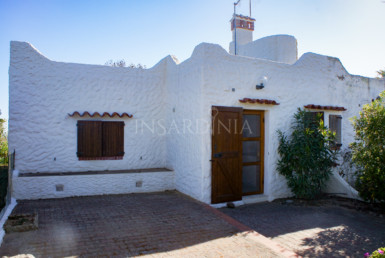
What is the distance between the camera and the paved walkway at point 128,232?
162 inches

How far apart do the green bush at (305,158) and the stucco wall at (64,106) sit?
4.06 metres

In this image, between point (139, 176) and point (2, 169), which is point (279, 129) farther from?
point (2, 169)

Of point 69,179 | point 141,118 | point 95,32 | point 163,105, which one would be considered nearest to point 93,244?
point 69,179

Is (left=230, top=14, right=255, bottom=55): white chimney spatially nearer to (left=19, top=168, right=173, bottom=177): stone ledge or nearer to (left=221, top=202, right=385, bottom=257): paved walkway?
(left=19, top=168, right=173, bottom=177): stone ledge

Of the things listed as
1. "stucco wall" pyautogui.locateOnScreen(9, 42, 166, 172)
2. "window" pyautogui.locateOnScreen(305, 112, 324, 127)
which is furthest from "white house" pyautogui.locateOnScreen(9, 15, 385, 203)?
"window" pyautogui.locateOnScreen(305, 112, 324, 127)

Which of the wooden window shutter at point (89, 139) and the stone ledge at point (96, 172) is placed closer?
the stone ledge at point (96, 172)

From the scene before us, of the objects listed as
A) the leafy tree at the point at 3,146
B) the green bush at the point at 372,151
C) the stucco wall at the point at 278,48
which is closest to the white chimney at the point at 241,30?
the stucco wall at the point at 278,48

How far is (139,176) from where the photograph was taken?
786 cm

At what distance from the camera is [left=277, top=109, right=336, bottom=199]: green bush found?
7.36m

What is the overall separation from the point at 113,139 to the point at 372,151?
22.7 feet

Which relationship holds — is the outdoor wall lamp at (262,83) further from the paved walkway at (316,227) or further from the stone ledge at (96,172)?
the stone ledge at (96,172)

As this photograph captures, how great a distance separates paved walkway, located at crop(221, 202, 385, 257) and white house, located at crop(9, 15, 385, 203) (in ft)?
3.07

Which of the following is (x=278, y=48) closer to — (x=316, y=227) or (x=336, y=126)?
(x=336, y=126)

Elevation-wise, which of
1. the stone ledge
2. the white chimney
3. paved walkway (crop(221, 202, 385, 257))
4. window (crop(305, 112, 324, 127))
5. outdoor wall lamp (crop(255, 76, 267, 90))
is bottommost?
paved walkway (crop(221, 202, 385, 257))
